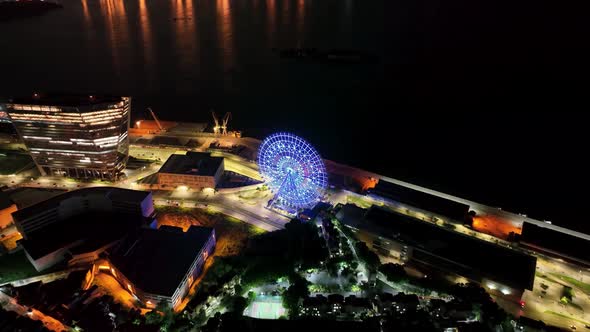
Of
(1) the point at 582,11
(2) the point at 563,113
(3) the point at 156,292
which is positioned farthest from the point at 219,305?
(1) the point at 582,11

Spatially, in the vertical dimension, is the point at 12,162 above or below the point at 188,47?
below

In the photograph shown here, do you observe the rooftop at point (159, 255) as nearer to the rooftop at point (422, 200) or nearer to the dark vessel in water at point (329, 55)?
the rooftop at point (422, 200)

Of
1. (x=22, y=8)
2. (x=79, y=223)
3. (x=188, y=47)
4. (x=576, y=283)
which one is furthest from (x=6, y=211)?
(x=22, y=8)

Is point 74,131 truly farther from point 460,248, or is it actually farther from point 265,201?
point 460,248

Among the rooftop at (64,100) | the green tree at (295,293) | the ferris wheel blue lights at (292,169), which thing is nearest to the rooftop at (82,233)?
the rooftop at (64,100)

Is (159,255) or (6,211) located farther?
(6,211)

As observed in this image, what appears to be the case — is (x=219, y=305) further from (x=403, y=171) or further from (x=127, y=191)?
(x=403, y=171)

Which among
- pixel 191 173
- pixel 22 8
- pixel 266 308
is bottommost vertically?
pixel 266 308
